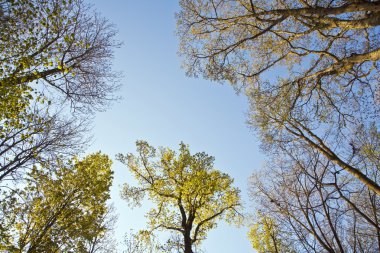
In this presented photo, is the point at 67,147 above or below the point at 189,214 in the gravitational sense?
below

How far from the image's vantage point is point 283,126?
31.7 feet

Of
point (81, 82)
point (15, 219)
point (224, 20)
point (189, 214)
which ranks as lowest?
point (15, 219)

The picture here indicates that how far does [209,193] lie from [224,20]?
10502mm

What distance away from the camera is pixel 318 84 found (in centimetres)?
895

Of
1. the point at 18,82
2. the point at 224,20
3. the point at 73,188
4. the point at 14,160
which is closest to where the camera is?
the point at 18,82

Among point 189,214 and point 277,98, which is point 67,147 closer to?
point 277,98

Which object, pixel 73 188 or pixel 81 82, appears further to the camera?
pixel 73 188

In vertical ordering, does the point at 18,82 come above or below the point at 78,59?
below

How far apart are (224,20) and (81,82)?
5422 mm

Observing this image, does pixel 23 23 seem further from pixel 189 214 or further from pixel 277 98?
pixel 189 214

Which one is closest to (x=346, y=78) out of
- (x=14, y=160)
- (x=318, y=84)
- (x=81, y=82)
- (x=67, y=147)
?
(x=318, y=84)

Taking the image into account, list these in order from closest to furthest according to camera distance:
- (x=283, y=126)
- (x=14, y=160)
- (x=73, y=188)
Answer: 1. (x=14, y=160)
2. (x=283, y=126)
3. (x=73, y=188)

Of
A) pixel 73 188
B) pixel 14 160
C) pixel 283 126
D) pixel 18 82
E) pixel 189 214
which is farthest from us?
pixel 189 214

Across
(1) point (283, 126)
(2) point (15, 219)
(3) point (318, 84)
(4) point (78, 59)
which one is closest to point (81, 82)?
(4) point (78, 59)
